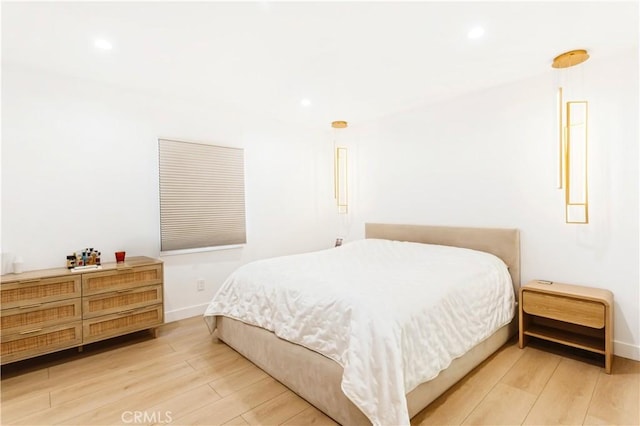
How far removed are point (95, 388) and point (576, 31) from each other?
4171 mm

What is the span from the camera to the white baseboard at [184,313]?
3.43 metres

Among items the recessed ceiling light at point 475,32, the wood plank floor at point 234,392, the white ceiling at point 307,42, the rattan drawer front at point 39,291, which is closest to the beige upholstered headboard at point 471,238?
the wood plank floor at point 234,392

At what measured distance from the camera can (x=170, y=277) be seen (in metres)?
3.44

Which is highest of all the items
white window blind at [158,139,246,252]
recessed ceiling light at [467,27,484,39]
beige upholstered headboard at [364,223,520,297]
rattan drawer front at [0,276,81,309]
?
recessed ceiling light at [467,27,484,39]

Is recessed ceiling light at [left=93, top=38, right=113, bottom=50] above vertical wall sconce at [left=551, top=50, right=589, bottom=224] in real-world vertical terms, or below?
above

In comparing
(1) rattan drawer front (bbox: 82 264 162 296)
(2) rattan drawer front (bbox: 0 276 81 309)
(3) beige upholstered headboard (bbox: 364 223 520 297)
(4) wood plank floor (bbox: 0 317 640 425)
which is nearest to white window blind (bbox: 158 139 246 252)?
(1) rattan drawer front (bbox: 82 264 162 296)

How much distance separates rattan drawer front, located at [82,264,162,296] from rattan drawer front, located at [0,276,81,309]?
0.07m

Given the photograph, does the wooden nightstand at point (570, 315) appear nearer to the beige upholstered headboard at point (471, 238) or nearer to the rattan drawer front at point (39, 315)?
the beige upholstered headboard at point (471, 238)

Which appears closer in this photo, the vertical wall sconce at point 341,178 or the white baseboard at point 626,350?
the white baseboard at point 626,350

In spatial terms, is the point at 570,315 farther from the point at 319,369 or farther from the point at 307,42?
the point at 307,42

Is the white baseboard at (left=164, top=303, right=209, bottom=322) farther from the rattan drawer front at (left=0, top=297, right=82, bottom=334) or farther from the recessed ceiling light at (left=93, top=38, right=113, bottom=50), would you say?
the recessed ceiling light at (left=93, top=38, right=113, bottom=50)

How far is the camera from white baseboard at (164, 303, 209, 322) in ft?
11.3

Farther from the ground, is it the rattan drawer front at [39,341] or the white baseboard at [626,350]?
the rattan drawer front at [39,341]

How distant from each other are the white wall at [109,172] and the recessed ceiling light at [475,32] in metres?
2.68
